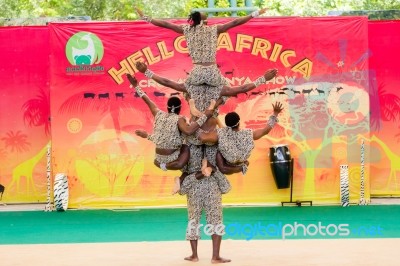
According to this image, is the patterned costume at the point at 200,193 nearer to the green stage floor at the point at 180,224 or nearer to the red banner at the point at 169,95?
the green stage floor at the point at 180,224

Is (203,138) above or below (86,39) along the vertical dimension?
below

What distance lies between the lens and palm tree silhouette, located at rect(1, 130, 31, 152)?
15.2m

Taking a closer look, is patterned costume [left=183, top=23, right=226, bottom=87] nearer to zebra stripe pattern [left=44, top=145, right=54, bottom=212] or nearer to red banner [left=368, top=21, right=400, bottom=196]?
zebra stripe pattern [left=44, top=145, right=54, bottom=212]

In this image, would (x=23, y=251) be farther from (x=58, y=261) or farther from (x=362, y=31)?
(x=362, y=31)

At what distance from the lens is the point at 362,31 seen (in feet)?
49.0

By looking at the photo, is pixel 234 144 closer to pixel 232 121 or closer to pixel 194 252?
pixel 232 121

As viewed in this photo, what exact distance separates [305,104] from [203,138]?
18.3 ft

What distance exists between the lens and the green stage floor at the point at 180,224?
1213cm

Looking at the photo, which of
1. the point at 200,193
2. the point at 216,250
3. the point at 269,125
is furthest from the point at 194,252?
the point at 269,125

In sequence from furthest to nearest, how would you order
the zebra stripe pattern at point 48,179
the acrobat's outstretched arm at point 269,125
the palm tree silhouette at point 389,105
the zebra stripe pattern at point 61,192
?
the palm tree silhouette at point 389,105, the zebra stripe pattern at point 48,179, the zebra stripe pattern at point 61,192, the acrobat's outstretched arm at point 269,125

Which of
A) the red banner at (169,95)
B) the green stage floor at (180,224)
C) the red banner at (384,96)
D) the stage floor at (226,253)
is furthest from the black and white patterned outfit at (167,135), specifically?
the red banner at (384,96)

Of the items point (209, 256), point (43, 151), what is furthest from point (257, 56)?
point (209, 256)

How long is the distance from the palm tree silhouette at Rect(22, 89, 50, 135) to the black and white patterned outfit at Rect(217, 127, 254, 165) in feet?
19.7

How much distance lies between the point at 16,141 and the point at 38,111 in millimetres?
526
